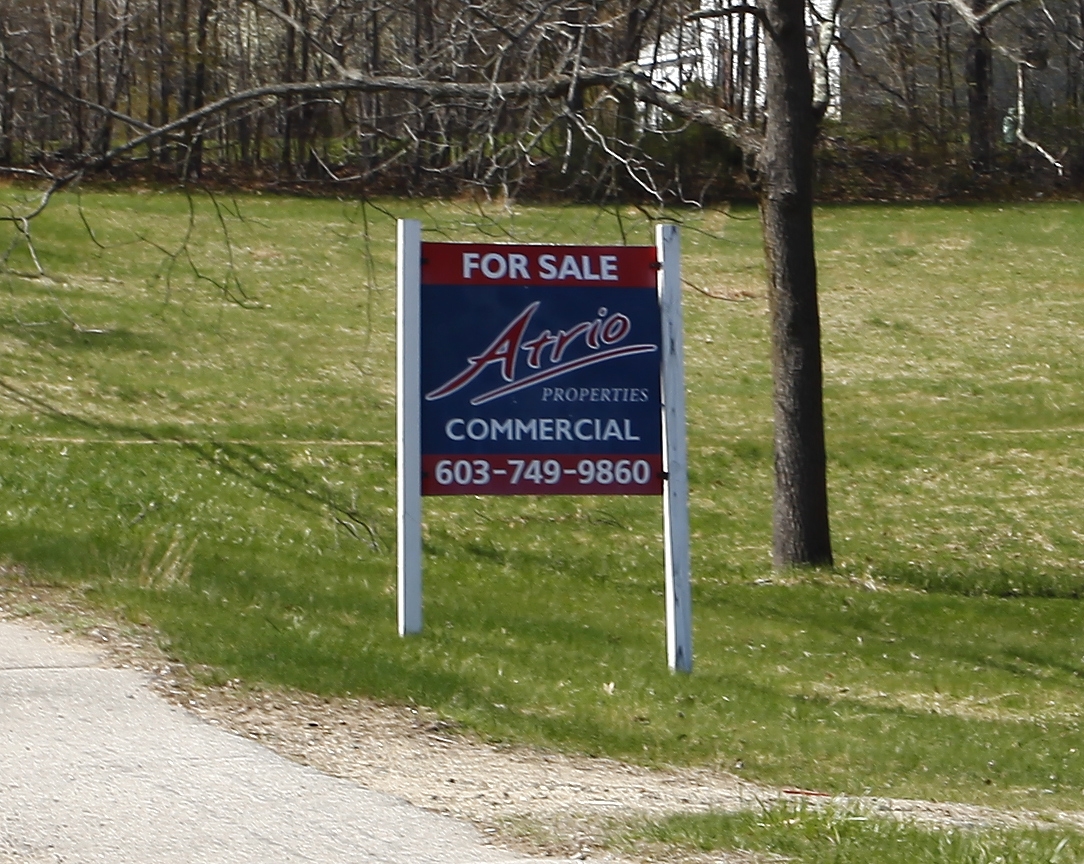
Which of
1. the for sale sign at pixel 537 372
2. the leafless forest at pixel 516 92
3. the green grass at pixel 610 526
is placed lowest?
the green grass at pixel 610 526

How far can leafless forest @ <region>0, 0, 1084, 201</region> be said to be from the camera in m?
12.2

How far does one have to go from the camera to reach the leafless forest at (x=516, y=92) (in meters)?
12.2

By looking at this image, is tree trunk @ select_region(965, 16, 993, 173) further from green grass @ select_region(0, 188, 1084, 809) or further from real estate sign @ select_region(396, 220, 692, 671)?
real estate sign @ select_region(396, 220, 692, 671)

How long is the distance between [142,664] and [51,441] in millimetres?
10186

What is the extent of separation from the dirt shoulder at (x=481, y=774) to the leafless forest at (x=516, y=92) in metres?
4.92

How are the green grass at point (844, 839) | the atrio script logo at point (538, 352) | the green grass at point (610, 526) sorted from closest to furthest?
1. the green grass at point (844, 839)
2. the green grass at point (610, 526)
3. the atrio script logo at point (538, 352)

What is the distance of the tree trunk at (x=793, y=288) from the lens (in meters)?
13.3

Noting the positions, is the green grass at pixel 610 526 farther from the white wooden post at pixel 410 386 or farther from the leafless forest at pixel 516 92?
the leafless forest at pixel 516 92

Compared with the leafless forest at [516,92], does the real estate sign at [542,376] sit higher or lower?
lower

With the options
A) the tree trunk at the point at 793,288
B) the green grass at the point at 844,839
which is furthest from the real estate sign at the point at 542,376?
the tree trunk at the point at 793,288

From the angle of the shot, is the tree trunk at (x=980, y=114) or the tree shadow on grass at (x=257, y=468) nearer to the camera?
the tree shadow on grass at (x=257, y=468)

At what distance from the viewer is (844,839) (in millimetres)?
5090

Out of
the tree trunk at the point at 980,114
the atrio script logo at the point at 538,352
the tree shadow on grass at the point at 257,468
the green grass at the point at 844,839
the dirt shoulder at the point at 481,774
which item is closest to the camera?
the green grass at the point at 844,839

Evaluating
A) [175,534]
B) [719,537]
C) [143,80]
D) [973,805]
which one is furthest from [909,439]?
[143,80]
